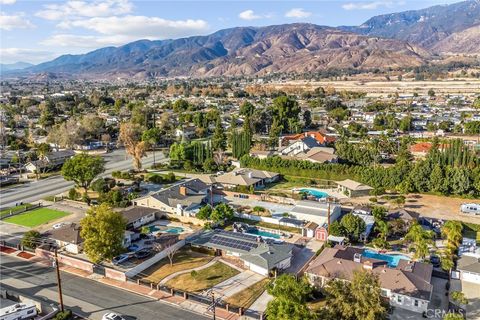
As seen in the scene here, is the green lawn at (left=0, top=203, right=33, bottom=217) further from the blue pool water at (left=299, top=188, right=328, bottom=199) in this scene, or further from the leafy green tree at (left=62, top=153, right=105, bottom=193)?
the blue pool water at (left=299, top=188, right=328, bottom=199)

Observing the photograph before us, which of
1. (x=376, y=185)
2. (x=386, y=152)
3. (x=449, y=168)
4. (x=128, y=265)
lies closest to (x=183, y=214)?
(x=128, y=265)

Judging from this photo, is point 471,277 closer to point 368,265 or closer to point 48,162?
point 368,265

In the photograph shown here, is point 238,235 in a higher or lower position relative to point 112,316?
higher

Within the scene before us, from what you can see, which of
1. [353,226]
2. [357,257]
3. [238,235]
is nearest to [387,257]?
[353,226]

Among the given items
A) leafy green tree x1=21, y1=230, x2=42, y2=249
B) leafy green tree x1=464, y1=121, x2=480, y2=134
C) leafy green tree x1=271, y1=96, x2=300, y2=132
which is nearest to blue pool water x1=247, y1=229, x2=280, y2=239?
leafy green tree x1=21, y1=230, x2=42, y2=249

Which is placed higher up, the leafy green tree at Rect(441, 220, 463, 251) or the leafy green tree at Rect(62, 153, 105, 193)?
the leafy green tree at Rect(62, 153, 105, 193)

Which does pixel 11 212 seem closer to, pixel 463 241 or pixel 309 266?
pixel 309 266
